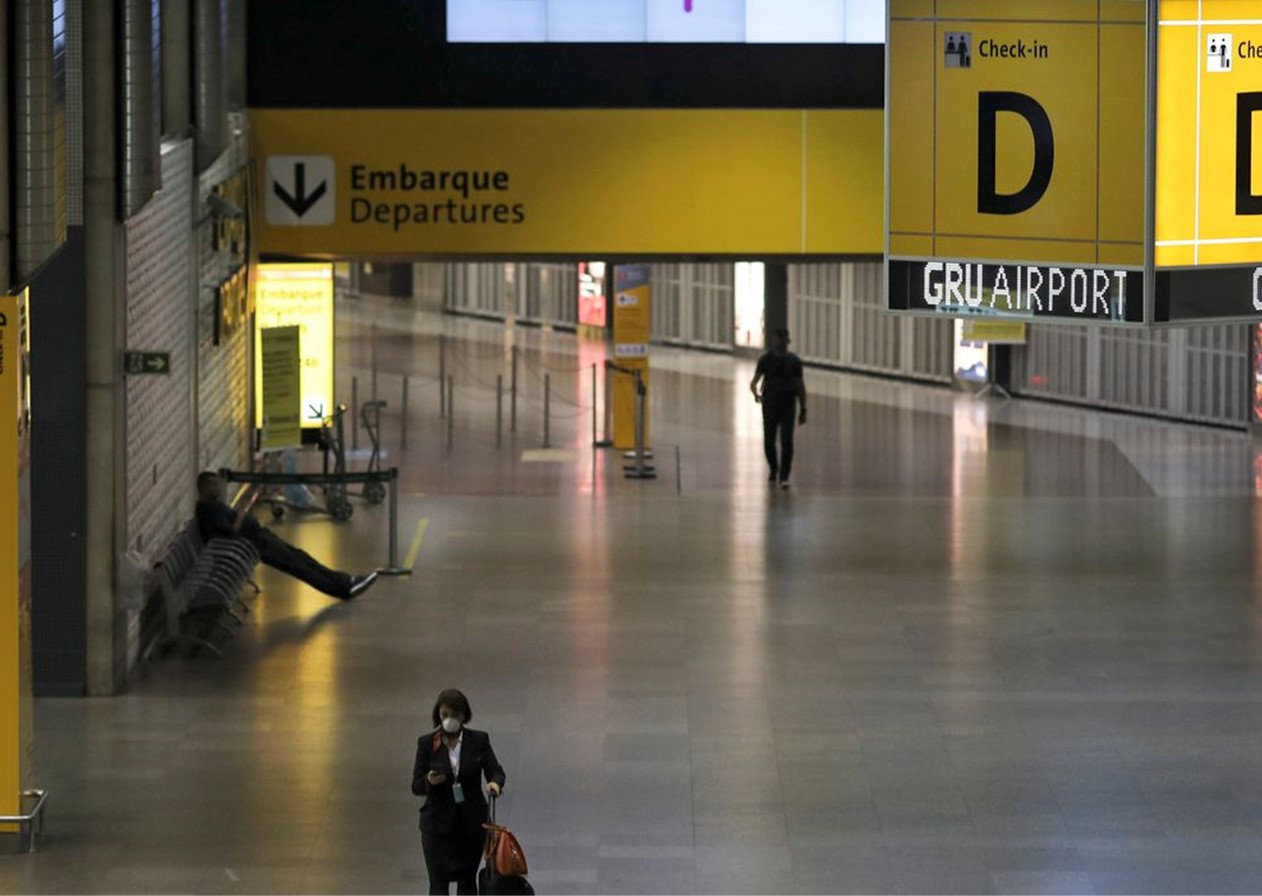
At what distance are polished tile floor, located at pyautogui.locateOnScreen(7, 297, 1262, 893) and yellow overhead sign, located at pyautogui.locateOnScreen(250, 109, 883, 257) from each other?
2.72 m

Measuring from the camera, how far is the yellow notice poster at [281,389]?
22531 mm

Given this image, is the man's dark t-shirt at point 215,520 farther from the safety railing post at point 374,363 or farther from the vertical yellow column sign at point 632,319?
the safety railing post at point 374,363

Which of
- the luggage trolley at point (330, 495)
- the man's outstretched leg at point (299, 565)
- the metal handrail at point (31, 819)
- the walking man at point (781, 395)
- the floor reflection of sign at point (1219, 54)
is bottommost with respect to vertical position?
the metal handrail at point (31, 819)

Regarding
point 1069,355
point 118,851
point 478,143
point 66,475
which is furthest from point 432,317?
point 118,851

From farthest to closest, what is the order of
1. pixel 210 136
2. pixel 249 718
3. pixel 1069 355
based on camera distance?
pixel 1069 355 < pixel 210 136 < pixel 249 718

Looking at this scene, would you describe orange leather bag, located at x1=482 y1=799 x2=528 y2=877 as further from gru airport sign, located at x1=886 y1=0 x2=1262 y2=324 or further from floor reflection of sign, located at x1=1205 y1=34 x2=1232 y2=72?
floor reflection of sign, located at x1=1205 y1=34 x2=1232 y2=72

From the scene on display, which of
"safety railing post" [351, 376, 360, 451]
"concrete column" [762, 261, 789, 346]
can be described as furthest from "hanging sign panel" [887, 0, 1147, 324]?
"concrete column" [762, 261, 789, 346]

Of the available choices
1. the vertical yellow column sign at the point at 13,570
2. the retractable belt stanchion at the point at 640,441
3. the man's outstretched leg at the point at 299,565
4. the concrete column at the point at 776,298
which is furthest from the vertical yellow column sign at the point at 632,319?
the vertical yellow column sign at the point at 13,570

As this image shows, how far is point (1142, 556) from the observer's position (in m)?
21.6

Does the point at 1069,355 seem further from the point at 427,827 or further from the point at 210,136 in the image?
the point at 427,827

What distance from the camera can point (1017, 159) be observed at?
1110 cm

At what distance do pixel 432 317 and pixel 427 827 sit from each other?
122 ft

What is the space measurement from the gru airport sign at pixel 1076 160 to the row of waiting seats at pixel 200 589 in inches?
303

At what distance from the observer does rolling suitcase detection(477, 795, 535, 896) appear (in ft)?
35.2
